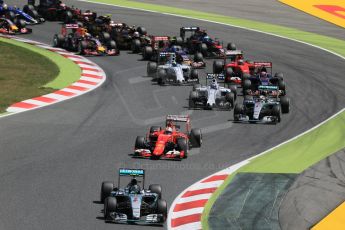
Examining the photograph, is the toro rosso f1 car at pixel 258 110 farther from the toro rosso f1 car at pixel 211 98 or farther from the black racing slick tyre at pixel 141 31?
the black racing slick tyre at pixel 141 31

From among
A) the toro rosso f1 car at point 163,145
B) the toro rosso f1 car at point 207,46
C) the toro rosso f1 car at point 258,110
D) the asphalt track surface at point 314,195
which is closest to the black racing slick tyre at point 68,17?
the toro rosso f1 car at point 207,46

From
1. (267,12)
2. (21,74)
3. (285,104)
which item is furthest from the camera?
(267,12)

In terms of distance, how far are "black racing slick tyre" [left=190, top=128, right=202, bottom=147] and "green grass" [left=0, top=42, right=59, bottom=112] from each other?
9.36 metres

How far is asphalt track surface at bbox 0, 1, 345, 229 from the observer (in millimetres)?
27297

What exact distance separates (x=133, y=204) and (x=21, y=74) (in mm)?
22814

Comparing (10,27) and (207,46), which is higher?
(207,46)

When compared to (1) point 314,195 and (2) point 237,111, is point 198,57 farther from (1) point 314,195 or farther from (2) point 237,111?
(1) point 314,195

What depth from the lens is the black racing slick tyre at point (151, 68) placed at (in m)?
48.0

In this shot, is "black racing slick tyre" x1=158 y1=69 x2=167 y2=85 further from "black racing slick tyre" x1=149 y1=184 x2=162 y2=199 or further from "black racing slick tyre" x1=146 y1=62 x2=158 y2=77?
"black racing slick tyre" x1=149 y1=184 x2=162 y2=199

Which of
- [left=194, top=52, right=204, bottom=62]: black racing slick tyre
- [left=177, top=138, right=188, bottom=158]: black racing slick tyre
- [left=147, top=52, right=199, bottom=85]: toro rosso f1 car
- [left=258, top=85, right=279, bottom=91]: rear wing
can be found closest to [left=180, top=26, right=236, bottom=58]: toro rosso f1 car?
[left=194, top=52, right=204, bottom=62]: black racing slick tyre

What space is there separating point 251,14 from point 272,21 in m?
2.53

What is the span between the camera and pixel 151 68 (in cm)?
4797

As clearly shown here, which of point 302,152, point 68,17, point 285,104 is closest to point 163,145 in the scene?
point 302,152

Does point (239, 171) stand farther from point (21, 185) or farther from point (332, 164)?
point (21, 185)
